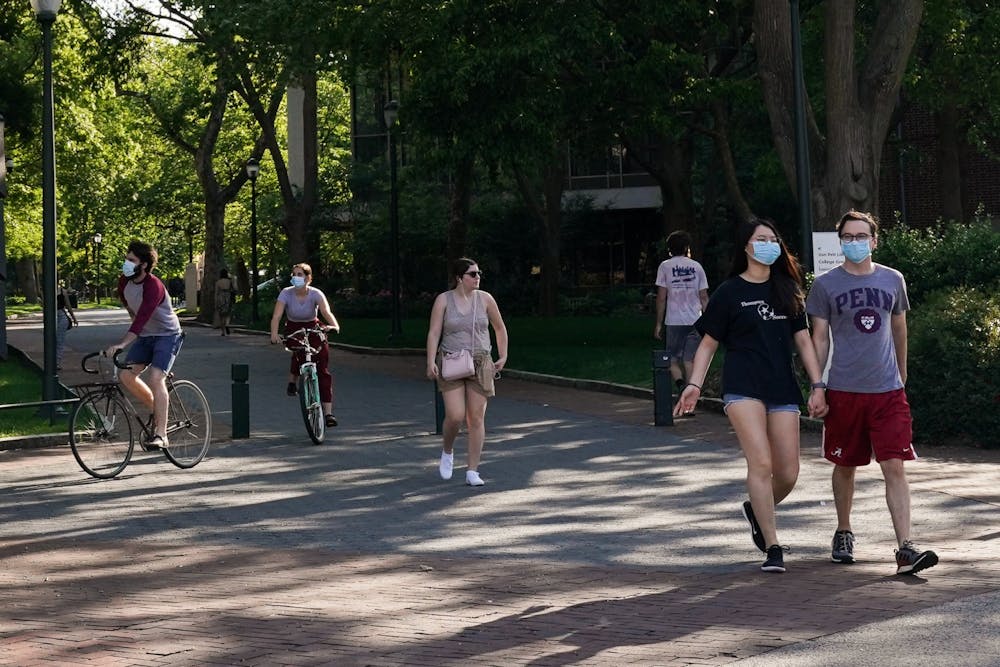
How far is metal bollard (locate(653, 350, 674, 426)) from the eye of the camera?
16.2 metres

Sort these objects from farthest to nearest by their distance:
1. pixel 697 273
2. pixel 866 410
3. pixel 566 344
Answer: pixel 566 344
pixel 697 273
pixel 866 410

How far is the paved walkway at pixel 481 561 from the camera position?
266 inches

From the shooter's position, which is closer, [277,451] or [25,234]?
[277,451]

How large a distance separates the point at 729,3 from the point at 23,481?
17357 millimetres

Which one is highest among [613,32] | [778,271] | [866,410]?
[613,32]

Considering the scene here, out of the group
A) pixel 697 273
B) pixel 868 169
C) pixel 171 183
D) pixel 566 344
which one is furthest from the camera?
pixel 171 183

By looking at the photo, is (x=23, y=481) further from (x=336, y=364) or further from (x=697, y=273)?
(x=336, y=364)

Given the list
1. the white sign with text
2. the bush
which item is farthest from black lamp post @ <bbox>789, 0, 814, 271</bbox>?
the bush

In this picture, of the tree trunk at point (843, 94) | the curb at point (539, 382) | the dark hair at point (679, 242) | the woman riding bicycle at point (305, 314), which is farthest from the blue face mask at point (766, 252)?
the tree trunk at point (843, 94)

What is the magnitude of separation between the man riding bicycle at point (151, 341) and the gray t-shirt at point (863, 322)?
278 inches

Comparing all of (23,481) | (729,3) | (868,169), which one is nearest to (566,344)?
(729,3)

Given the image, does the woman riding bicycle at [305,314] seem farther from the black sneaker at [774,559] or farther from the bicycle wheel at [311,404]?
the black sneaker at [774,559]

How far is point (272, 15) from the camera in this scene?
86.2ft

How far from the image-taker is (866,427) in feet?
27.7
